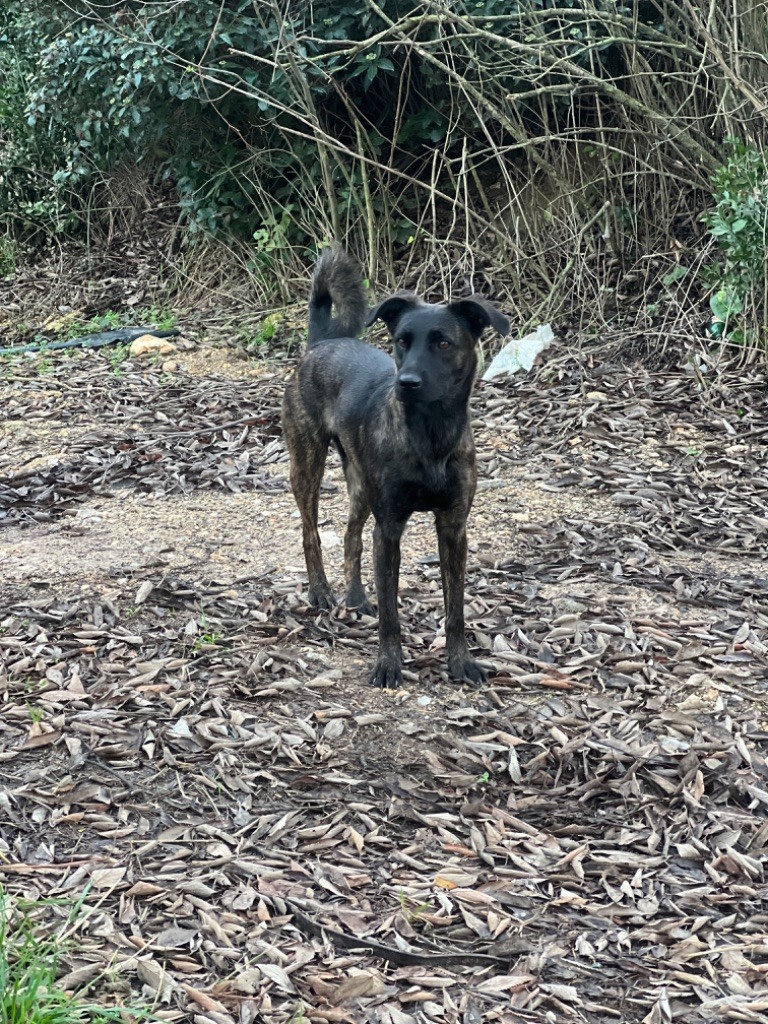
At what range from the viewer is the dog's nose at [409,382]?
14.4 feet

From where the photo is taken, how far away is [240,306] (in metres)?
11.6

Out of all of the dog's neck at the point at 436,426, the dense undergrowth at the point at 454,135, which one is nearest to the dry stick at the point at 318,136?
the dense undergrowth at the point at 454,135

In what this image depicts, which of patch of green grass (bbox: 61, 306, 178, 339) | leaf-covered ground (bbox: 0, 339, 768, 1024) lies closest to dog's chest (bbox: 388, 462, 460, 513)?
leaf-covered ground (bbox: 0, 339, 768, 1024)

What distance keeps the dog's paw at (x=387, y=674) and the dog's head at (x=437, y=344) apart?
44.0 inches

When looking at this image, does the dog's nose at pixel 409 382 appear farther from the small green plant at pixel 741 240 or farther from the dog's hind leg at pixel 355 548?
the small green plant at pixel 741 240

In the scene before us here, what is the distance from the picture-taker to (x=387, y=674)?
4.78 meters

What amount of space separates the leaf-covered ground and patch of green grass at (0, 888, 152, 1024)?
92mm

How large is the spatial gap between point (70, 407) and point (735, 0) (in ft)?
19.4

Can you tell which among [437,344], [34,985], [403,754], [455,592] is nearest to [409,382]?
[437,344]

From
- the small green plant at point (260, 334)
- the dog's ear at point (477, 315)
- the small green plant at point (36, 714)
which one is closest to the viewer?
the small green plant at point (36, 714)

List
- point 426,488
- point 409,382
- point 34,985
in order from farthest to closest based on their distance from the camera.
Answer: point 426,488 → point 409,382 → point 34,985

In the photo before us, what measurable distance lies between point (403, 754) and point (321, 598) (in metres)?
1.42

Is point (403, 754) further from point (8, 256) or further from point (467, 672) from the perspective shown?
point (8, 256)

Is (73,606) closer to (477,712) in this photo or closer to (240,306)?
(477,712)
